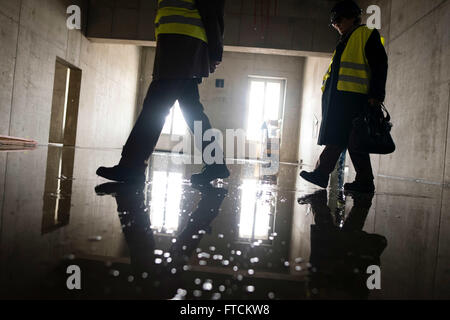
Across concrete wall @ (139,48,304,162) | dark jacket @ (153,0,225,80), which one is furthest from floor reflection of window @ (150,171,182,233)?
concrete wall @ (139,48,304,162)

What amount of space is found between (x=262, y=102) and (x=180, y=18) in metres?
11.3

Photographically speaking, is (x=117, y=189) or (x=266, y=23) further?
(x=266, y=23)

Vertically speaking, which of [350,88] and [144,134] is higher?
[350,88]

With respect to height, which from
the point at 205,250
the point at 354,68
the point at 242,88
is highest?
the point at 242,88

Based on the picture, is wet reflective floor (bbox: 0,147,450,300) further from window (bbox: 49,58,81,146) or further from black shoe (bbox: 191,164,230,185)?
window (bbox: 49,58,81,146)

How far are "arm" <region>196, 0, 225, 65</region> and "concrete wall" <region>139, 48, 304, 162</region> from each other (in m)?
10.8

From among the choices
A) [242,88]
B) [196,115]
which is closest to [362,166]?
[196,115]

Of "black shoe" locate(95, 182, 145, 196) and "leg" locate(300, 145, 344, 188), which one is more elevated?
"leg" locate(300, 145, 344, 188)

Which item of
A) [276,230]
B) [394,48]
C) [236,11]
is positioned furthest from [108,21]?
[276,230]

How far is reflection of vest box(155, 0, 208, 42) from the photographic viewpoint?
1.78 m

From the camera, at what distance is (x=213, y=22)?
1.83 metres

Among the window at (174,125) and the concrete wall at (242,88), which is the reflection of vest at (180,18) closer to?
the concrete wall at (242,88)

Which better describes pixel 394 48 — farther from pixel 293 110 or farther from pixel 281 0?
pixel 293 110

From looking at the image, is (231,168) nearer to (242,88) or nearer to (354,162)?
(354,162)
